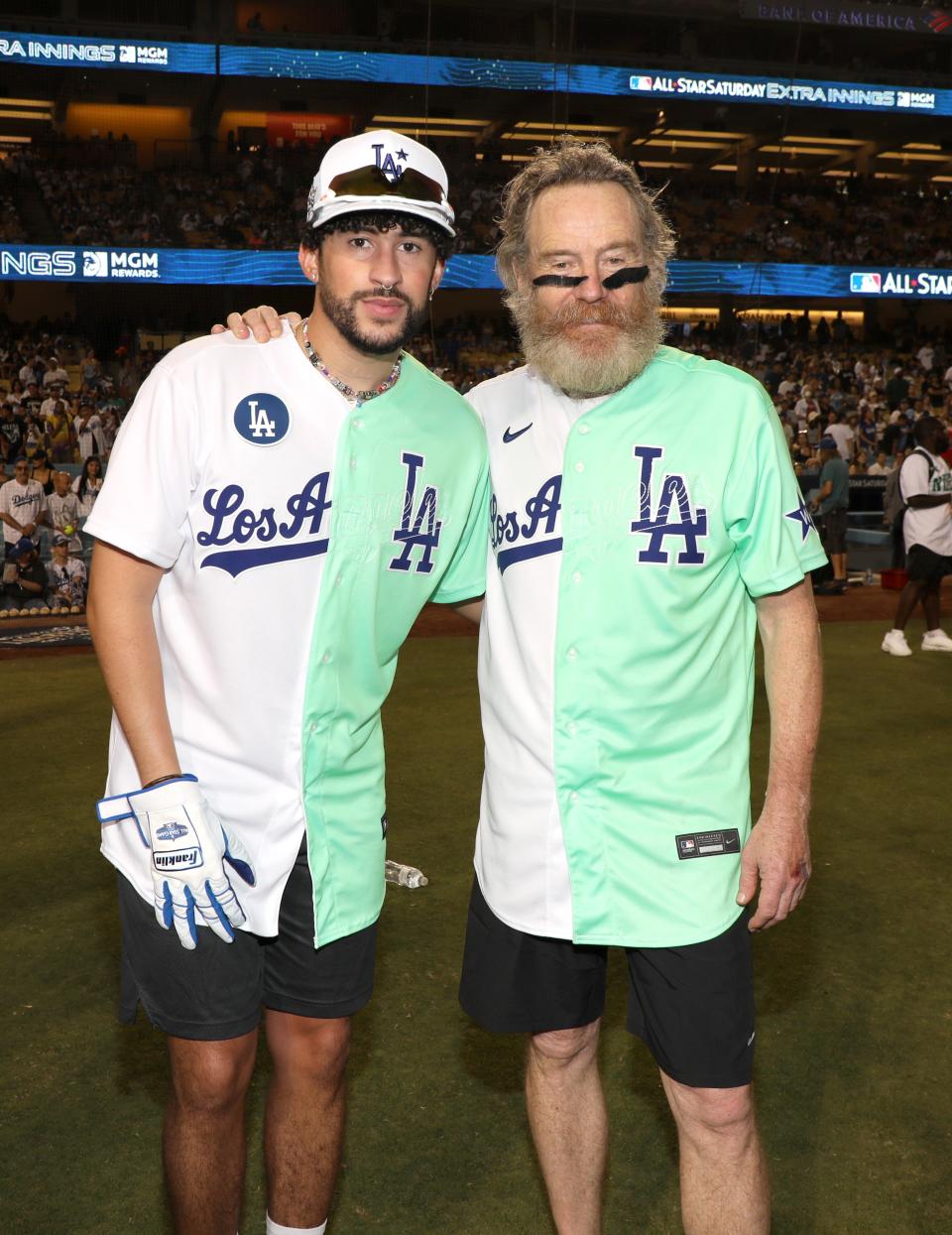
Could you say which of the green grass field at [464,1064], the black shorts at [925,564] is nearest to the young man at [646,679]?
the green grass field at [464,1064]

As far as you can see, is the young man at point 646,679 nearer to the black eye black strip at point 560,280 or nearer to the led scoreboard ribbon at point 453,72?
the black eye black strip at point 560,280

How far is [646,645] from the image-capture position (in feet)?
7.95

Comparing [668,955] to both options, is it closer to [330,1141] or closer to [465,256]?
[330,1141]

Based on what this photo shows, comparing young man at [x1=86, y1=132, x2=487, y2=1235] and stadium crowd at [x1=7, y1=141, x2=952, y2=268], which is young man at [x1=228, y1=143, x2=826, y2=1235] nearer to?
young man at [x1=86, y1=132, x2=487, y2=1235]

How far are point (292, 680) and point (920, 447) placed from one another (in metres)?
9.13

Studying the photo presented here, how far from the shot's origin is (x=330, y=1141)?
8.68 feet

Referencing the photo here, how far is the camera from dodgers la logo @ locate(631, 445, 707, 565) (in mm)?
2418

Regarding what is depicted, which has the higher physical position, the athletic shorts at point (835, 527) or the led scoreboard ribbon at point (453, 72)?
the led scoreboard ribbon at point (453, 72)

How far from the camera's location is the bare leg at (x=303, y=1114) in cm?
260

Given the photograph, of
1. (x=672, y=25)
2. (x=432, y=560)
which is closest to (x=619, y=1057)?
(x=432, y=560)

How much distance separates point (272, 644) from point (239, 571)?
0.52ft

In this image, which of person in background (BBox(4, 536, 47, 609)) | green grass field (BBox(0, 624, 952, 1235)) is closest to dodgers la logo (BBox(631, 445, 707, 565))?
green grass field (BBox(0, 624, 952, 1235))

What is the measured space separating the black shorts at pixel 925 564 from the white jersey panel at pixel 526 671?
26.8 ft

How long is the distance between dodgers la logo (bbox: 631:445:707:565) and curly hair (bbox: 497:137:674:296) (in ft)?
1.66
